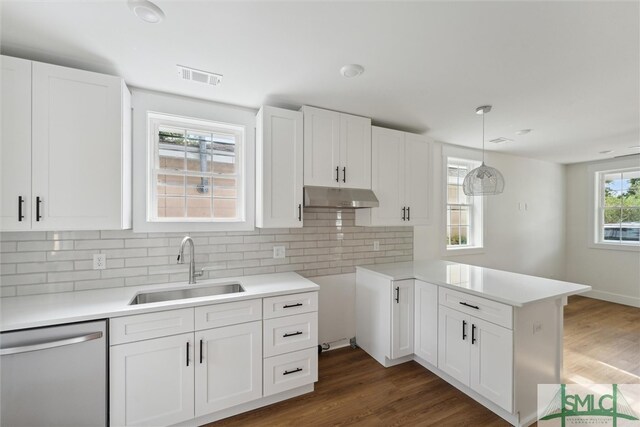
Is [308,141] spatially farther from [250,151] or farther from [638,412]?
[638,412]

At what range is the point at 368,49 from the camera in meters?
1.68

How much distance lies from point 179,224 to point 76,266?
76 cm

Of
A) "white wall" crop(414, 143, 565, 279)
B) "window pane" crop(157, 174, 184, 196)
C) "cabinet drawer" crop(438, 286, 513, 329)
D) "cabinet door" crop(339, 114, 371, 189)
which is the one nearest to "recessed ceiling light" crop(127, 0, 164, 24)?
"window pane" crop(157, 174, 184, 196)

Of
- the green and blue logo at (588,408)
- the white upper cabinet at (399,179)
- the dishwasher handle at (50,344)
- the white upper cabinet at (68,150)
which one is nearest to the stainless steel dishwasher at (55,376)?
the dishwasher handle at (50,344)

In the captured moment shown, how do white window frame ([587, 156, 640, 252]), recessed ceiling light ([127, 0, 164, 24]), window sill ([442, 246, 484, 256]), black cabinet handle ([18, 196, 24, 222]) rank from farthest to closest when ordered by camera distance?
white window frame ([587, 156, 640, 252]), window sill ([442, 246, 484, 256]), black cabinet handle ([18, 196, 24, 222]), recessed ceiling light ([127, 0, 164, 24])

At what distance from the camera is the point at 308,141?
2.52 metres

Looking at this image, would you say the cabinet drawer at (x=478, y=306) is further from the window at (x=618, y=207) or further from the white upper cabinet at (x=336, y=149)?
the window at (x=618, y=207)

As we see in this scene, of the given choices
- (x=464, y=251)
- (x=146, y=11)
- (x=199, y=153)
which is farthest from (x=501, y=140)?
(x=146, y=11)

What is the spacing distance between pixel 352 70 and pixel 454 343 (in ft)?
7.64

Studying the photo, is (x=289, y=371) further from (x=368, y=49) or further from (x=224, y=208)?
(x=368, y=49)

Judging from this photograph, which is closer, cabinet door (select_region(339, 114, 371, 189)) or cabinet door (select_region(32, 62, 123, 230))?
cabinet door (select_region(32, 62, 123, 230))

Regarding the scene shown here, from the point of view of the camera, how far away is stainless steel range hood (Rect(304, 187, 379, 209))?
244cm

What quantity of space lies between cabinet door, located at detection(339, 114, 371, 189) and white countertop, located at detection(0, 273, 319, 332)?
1131mm

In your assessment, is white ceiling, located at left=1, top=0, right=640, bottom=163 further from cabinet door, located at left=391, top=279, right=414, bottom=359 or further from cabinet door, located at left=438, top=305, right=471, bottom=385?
cabinet door, located at left=438, top=305, right=471, bottom=385
